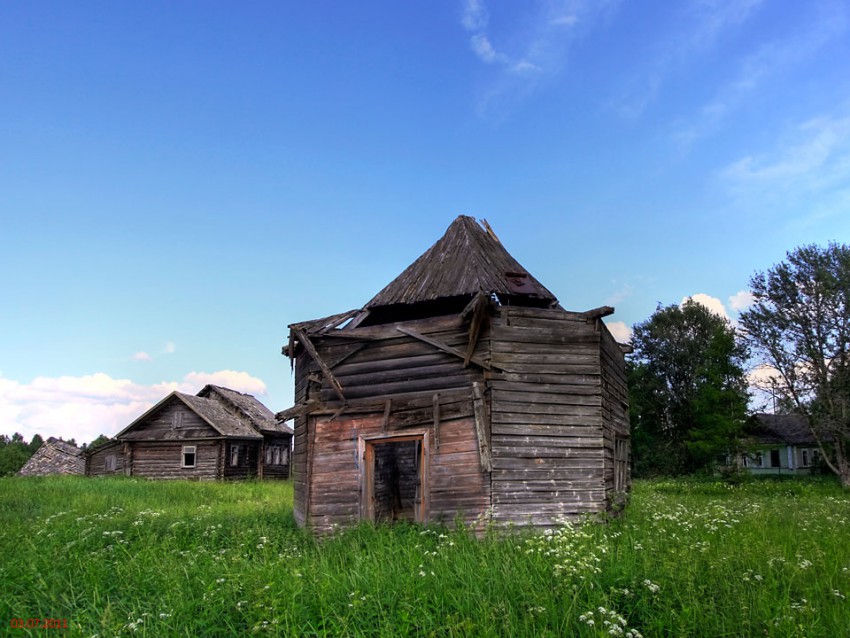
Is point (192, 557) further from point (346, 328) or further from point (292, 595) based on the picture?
point (346, 328)

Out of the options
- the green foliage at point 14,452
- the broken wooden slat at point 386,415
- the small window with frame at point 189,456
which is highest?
the broken wooden slat at point 386,415

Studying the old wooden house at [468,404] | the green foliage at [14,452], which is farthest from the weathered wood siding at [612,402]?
the green foliage at [14,452]

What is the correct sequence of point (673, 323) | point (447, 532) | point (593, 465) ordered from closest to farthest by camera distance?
point (447, 532) < point (593, 465) < point (673, 323)

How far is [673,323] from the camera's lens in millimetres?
47906

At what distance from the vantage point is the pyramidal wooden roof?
41.8 ft

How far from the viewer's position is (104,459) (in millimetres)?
37281

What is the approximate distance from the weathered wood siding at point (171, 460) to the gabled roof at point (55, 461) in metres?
10.8

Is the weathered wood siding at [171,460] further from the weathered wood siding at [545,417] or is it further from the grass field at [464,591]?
the weathered wood siding at [545,417]

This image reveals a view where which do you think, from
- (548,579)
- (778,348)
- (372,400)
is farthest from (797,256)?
(548,579)

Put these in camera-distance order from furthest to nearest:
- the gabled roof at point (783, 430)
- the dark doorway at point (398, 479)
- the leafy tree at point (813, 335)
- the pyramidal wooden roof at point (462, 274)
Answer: the gabled roof at point (783, 430) → the leafy tree at point (813, 335) → the dark doorway at point (398, 479) → the pyramidal wooden roof at point (462, 274)

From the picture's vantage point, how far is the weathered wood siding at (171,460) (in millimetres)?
33969

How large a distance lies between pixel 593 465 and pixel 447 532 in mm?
3196

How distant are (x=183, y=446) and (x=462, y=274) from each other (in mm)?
27375

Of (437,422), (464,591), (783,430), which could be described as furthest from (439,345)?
(783,430)
